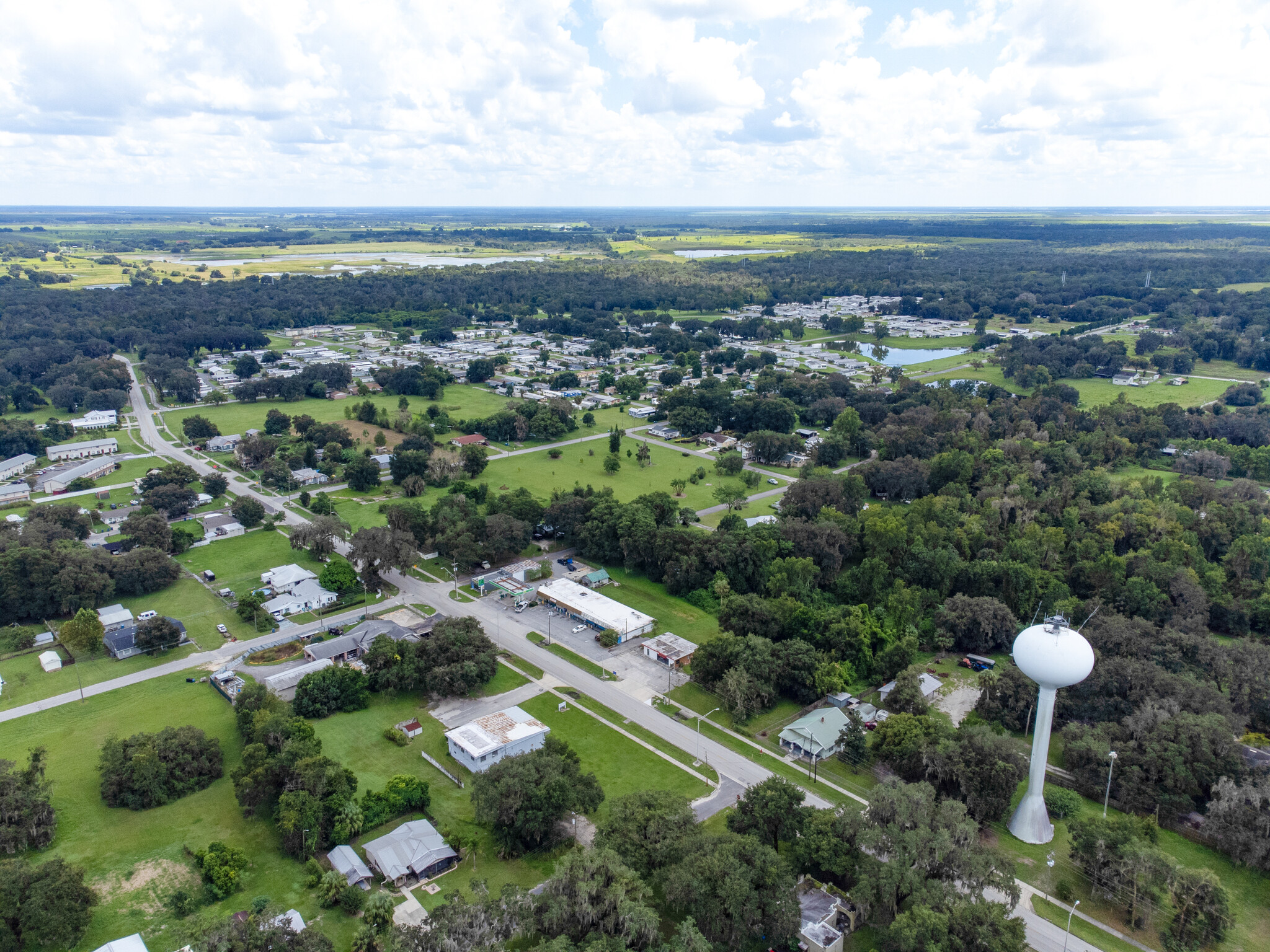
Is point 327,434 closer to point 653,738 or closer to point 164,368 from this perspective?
point 164,368

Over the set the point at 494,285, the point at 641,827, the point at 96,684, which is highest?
the point at 494,285

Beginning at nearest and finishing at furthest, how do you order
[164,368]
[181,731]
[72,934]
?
[72,934], [181,731], [164,368]

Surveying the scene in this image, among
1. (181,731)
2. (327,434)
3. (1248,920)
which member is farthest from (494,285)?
(1248,920)

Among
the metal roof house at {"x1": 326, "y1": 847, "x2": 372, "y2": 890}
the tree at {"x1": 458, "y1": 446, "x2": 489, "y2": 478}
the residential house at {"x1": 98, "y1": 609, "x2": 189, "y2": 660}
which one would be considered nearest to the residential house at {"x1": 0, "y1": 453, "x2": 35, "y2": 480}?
the residential house at {"x1": 98, "y1": 609, "x2": 189, "y2": 660}

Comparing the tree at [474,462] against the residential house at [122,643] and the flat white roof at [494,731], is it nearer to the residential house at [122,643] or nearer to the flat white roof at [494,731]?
the residential house at [122,643]

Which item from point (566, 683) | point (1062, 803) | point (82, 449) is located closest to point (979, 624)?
point (1062, 803)

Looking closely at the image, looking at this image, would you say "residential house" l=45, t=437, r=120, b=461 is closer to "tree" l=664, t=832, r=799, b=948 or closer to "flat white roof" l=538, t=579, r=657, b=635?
"flat white roof" l=538, t=579, r=657, b=635

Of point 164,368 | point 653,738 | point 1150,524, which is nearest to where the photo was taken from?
point 653,738

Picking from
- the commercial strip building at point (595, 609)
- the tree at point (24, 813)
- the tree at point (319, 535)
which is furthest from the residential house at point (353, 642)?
the tree at point (24, 813)
